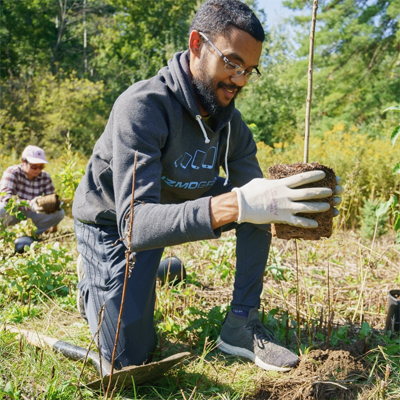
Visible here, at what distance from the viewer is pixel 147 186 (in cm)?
166

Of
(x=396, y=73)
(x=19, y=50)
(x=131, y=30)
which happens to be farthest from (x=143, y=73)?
(x=396, y=73)

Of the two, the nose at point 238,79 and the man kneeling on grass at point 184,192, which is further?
the nose at point 238,79

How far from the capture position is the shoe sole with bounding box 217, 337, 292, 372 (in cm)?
190

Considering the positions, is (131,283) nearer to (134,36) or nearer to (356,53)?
(356,53)

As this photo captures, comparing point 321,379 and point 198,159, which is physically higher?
point 198,159

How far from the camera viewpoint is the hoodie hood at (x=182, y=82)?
6.33 ft

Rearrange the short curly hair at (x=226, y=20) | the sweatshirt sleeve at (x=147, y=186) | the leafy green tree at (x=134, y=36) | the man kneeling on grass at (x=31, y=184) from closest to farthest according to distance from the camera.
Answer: the sweatshirt sleeve at (x=147, y=186)
the short curly hair at (x=226, y=20)
the man kneeling on grass at (x=31, y=184)
the leafy green tree at (x=134, y=36)

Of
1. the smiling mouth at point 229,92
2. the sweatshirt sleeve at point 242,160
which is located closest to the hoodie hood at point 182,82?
the smiling mouth at point 229,92

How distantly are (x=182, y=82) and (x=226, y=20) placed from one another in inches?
12.9

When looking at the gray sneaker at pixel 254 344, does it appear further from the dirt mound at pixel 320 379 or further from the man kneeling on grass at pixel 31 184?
the man kneeling on grass at pixel 31 184

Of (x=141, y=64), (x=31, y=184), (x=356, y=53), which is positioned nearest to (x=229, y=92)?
(x=31, y=184)

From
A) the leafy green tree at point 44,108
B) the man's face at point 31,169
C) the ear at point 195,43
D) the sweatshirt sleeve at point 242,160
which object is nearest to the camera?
the ear at point 195,43

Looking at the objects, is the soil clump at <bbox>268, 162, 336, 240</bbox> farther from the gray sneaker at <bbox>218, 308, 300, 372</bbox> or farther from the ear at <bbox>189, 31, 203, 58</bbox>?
the ear at <bbox>189, 31, 203, 58</bbox>

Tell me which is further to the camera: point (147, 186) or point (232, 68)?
point (232, 68)
